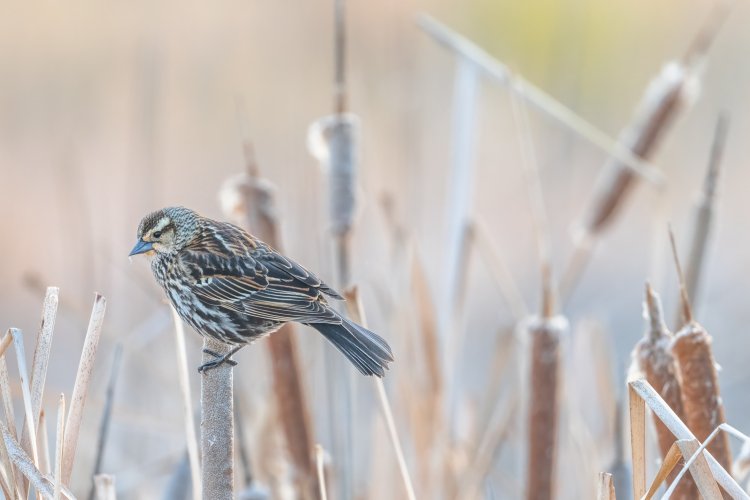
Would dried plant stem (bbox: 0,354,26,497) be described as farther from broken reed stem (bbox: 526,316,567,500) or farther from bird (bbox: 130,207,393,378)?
broken reed stem (bbox: 526,316,567,500)

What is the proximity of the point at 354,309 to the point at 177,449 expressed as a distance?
5.05ft

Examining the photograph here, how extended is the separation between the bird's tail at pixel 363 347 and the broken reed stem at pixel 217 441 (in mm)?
399

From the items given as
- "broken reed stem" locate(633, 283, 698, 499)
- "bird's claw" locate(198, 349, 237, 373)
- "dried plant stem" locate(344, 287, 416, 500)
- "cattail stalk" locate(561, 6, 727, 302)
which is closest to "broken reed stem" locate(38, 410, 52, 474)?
"bird's claw" locate(198, 349, 237, 373)

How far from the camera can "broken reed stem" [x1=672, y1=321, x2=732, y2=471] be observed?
1988mm

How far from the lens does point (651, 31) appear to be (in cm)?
769

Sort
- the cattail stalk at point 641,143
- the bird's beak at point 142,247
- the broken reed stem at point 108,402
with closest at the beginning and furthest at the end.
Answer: the broken reed stem at point 108,402 → the bird's beak at point 142,247 → the cattail stalk at point 641,143

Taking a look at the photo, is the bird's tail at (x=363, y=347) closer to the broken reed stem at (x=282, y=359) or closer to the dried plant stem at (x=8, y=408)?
the broken reed stem at (x=282, y=359)

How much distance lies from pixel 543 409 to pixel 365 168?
1948mm

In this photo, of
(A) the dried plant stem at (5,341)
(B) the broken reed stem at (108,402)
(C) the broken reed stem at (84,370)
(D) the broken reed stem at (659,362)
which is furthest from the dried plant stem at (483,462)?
(A) the dried plant stem at (5,341)

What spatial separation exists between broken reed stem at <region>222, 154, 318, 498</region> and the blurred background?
0.55 metres

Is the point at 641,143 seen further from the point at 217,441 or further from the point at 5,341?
the point at 5,341

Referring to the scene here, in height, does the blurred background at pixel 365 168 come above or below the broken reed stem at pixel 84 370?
above

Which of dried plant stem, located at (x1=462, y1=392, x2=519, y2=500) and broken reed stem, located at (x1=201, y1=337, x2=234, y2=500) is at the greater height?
dried plant stem, located at (x1=462, y1=392, x2=519, y2=500)

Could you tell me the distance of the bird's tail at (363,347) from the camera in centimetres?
222
